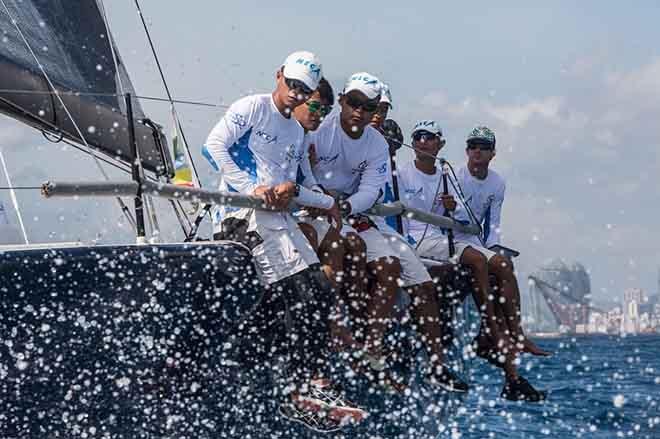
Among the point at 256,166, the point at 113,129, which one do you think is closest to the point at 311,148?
the point at 256,166

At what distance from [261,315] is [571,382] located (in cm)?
1189

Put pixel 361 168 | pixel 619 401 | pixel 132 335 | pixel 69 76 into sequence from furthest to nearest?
1. pixel 619 401
2. pixel 69 76
3. pixel 361 168
4. pixel 132 335

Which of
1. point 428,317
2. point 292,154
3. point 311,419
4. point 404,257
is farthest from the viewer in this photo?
point 428,317

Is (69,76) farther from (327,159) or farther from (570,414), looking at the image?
(570,414)

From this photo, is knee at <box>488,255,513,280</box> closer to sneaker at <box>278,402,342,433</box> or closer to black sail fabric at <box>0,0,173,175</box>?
sneaker at <box>278,402,342,433</box>

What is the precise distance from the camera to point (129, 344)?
15.1 feet

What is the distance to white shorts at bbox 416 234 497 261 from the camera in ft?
21.2

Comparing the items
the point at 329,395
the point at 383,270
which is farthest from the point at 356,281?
the point at 329,395

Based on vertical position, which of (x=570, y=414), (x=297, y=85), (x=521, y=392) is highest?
(x=297, y=85)

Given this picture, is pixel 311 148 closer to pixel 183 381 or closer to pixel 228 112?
pixel 228 112

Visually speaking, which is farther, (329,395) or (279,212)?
(279,212)

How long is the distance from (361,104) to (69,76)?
2.68 m

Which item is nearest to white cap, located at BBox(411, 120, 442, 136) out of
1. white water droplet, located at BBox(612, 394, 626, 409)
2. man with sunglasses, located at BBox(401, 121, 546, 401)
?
man with sunglasses, located at BBox(401, 121, 546, 401)

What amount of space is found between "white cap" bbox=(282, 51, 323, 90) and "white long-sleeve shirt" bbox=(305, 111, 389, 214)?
0.60 meters
